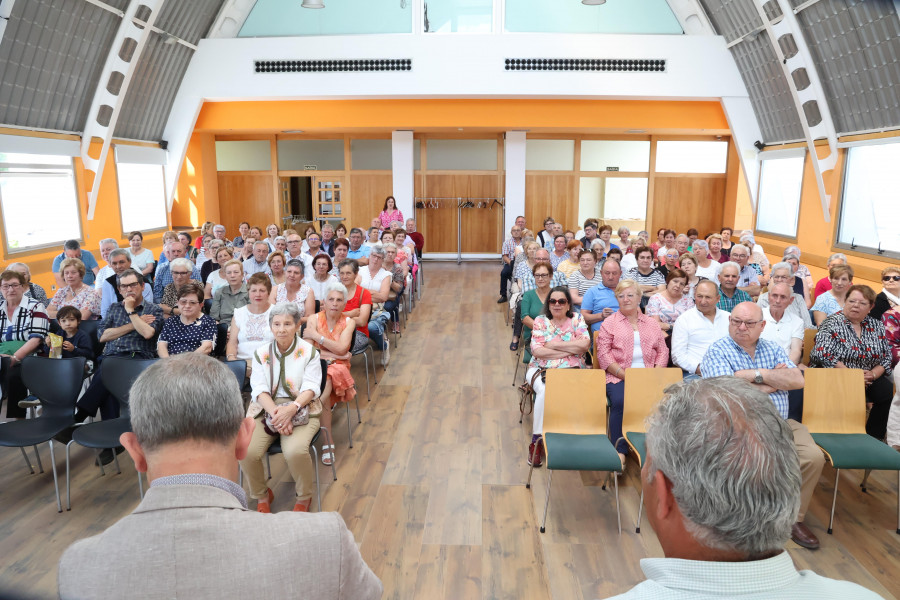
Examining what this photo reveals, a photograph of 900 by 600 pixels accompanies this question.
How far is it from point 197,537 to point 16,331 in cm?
499

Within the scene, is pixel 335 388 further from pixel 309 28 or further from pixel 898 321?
pixel 309 28

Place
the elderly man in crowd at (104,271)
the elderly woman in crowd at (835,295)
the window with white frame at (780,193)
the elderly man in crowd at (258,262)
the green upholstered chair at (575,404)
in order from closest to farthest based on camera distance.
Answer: the green upholstered chair at (575,404) → the elderly woman in crowd at (835,295) → the elderly man in crowd at (104,271) → the elderly man in crowd at (258,262) → the window with white frame at (780,193)

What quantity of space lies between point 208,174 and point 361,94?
15.6ft

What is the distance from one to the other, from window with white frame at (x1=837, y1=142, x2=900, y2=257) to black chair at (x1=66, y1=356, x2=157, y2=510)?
900cm

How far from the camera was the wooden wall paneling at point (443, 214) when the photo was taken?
566 inches

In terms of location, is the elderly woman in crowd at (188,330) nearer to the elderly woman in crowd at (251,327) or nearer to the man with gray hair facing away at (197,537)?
the elderly woman in crowd at (251,327)

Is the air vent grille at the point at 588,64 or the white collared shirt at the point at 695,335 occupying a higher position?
the air vent grille at the point at 588,64

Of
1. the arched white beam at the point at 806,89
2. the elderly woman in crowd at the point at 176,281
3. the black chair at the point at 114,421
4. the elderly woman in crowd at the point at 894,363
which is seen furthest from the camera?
the arched white beam at the point at 806,89

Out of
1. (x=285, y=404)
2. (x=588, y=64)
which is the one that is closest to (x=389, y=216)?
(x=588, y=64)

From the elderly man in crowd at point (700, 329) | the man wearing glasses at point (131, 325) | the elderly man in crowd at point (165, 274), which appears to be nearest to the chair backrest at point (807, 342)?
the elderly man in crowd at point (700, 329)

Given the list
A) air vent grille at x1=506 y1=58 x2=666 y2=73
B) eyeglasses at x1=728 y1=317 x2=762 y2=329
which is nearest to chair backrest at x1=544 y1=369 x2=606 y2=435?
eyeglasses at x1=728 y1=317 x2=762 y2=329

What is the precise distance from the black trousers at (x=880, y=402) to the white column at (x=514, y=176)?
9.91 m

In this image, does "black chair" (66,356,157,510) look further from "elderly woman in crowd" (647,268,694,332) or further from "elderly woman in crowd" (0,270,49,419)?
"elderly woman in crowd" (647,268,694,332)

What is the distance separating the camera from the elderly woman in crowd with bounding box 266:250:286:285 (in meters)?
6.54
